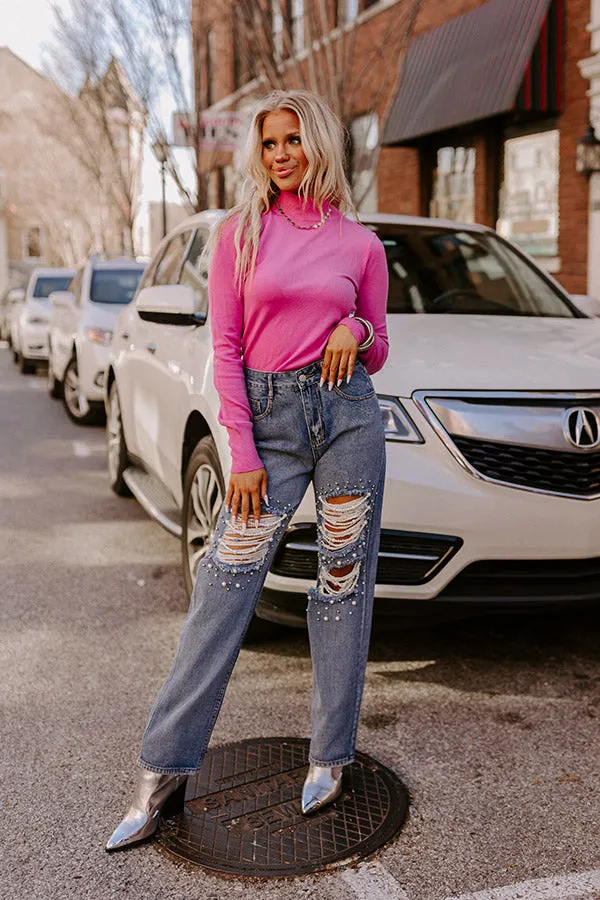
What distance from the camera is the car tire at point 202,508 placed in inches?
169

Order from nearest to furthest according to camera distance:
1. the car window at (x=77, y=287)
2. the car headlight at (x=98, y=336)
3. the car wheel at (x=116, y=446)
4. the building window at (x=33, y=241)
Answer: the car wheel at (x=116, y=446) → the car headlight at (x=98, y=336) → the car window at (x=77, y=287) → the building window at (x=33, y=241)

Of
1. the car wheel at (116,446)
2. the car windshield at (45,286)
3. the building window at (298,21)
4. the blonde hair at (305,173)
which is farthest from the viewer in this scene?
the car windshield at (45,286)

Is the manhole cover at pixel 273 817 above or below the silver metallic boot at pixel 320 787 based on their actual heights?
below

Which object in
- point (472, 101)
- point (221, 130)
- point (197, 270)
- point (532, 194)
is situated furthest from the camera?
point (532, 194)

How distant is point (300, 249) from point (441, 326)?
2043mm

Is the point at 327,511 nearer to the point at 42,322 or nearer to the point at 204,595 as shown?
the point at 204,595

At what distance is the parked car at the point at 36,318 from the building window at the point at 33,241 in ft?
153

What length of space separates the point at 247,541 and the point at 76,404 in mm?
8995

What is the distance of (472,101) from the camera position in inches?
498

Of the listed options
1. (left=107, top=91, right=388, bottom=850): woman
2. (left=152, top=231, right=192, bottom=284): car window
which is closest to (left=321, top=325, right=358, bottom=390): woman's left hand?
(left=107, top=91, right=388, bottom=850): woman

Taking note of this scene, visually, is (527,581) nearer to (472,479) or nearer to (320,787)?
(472,479)

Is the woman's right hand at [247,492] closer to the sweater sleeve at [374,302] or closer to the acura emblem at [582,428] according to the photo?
the sweater sleeve at [374,302]

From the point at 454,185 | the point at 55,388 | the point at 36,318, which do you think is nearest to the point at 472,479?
the point at 55,388

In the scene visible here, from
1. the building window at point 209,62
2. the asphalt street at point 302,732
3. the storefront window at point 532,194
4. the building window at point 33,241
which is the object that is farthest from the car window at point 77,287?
the building window at point 33,241
